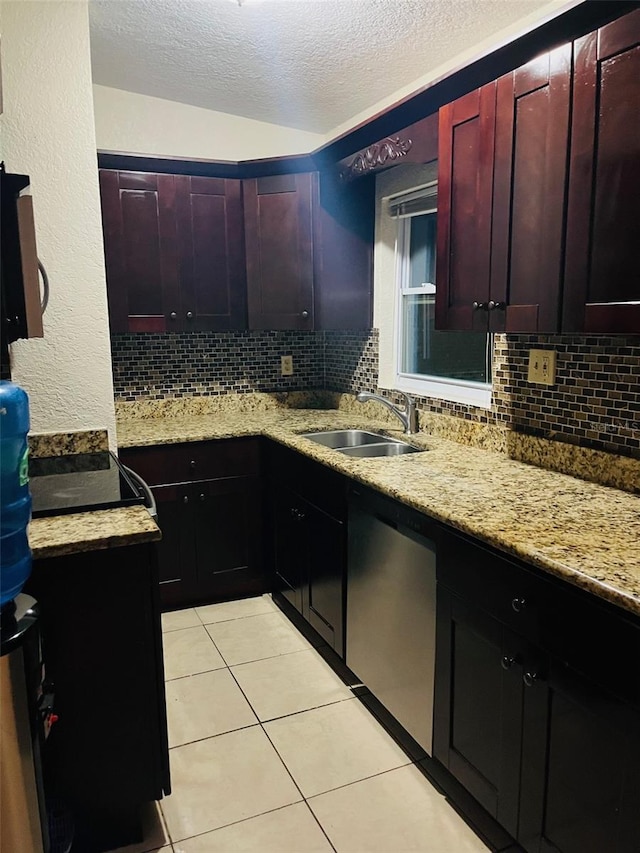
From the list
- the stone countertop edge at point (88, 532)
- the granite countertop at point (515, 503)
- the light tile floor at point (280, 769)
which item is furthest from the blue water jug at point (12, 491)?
the granite countertop at point (515, 503)

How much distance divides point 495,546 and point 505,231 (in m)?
0.95

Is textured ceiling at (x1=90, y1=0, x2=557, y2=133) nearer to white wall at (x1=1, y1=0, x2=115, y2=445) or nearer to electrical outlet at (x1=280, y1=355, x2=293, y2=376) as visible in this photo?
white wall at (x1=1, y1=0, x2=115, y2=445)

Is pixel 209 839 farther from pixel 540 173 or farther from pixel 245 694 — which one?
pixel 540 173

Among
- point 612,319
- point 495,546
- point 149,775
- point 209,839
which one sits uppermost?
point 612,319

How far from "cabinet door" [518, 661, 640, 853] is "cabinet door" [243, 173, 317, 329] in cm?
221

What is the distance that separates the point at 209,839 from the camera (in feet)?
5.54

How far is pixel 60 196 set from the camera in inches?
86.2

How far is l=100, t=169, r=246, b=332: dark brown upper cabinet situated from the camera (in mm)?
2941

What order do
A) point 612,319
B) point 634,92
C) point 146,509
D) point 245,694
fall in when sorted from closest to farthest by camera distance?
1. point 634,92
2. point 612,319
3. point 146,509
4. point 245,694

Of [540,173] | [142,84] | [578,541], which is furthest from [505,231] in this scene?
[142,84]

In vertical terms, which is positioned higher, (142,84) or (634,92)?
(142,84)

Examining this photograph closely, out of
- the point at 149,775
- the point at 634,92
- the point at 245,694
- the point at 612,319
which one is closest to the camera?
the point at 634,92

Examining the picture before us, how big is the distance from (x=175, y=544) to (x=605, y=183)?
232 centimetres

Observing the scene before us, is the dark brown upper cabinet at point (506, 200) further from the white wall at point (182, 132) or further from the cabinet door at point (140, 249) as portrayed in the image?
the white wall at point (182, 132)
